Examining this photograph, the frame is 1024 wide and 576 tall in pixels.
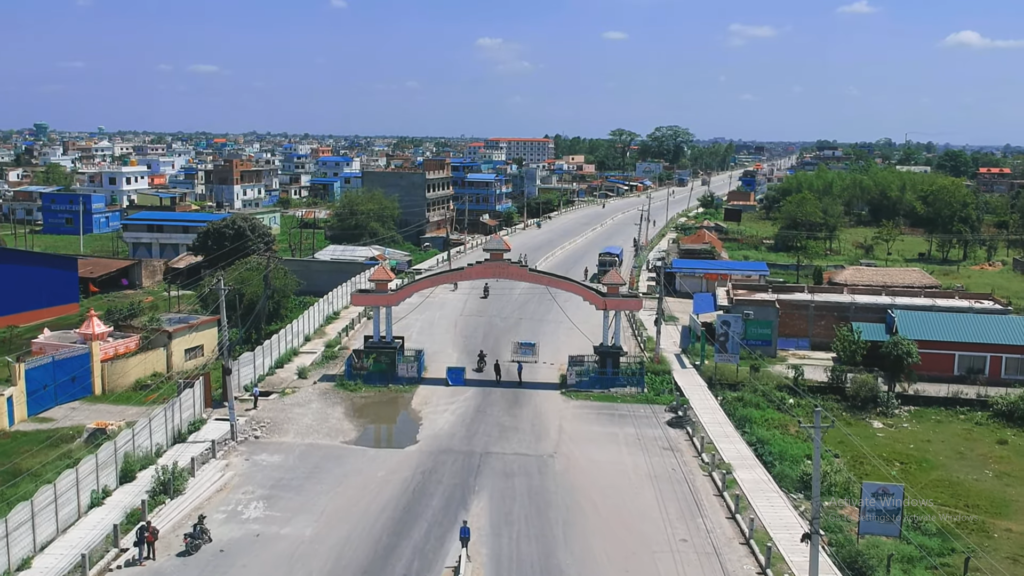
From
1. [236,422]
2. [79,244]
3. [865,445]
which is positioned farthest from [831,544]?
A: [79,244]

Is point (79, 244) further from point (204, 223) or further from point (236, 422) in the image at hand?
point (236, 422)

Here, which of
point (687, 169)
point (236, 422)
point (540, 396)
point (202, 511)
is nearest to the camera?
point (202, 511)

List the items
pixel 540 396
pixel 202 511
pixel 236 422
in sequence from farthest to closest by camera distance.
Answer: pixel 540 396 → pixel 236 422 → pixel 202 511

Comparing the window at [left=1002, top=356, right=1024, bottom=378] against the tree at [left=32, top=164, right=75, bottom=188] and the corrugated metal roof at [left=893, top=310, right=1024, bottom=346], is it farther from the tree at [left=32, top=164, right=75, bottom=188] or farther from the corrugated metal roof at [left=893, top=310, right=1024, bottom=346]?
the tree at [left=32, top=164, right=75, bottom=188]

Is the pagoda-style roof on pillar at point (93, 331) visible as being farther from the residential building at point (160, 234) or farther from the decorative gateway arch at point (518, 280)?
the residential building at point (160, 234)

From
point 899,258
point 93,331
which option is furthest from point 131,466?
point 899,258

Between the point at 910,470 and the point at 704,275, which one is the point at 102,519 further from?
the point at 704,275

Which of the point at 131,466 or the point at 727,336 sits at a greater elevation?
the point at 727,336

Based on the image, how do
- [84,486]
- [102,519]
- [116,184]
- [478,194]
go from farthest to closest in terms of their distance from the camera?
[116,184] → [478,194] → [84,486] → [102,519]
